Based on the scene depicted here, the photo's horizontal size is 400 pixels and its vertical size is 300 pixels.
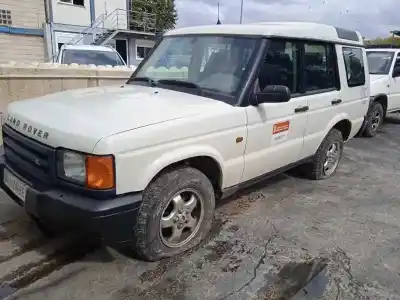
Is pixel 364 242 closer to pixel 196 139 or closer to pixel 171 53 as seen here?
pixel 196 139

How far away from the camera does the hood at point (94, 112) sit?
2.64 meters

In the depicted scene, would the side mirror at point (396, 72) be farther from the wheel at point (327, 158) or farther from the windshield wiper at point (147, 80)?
the windshield wiper at point (147, 80)

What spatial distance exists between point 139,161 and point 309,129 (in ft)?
7.94

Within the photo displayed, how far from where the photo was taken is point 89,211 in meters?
2.57

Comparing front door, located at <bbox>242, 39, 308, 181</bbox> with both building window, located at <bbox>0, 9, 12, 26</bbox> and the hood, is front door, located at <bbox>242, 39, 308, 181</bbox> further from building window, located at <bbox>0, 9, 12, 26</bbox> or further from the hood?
building window, located at <bbox>0, 9, 12, 26</bbox>

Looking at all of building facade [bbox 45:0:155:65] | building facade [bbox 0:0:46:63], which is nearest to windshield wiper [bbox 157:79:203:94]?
building facade [bbox 45:0:155:65]

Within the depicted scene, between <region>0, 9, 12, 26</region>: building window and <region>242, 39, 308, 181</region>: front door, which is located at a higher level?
<region>0, 9, 12, 26</region>: building window

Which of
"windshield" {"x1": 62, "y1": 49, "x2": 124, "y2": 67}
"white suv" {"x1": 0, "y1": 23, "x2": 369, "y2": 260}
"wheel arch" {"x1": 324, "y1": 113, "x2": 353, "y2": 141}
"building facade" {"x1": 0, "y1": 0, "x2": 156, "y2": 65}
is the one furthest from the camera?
"building facade" {"x1": 0, "y1": 0, "x2": 156, "y2": 65}

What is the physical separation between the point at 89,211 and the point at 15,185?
0.92m

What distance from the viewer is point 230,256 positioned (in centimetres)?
333

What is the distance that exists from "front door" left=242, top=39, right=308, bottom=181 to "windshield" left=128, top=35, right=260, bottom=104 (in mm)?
207

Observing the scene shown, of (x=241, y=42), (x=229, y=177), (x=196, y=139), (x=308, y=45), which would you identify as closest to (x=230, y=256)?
(x=229, y=177)

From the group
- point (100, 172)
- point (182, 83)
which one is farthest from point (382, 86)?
point (100, 172)

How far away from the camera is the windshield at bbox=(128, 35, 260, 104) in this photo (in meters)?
3.55
